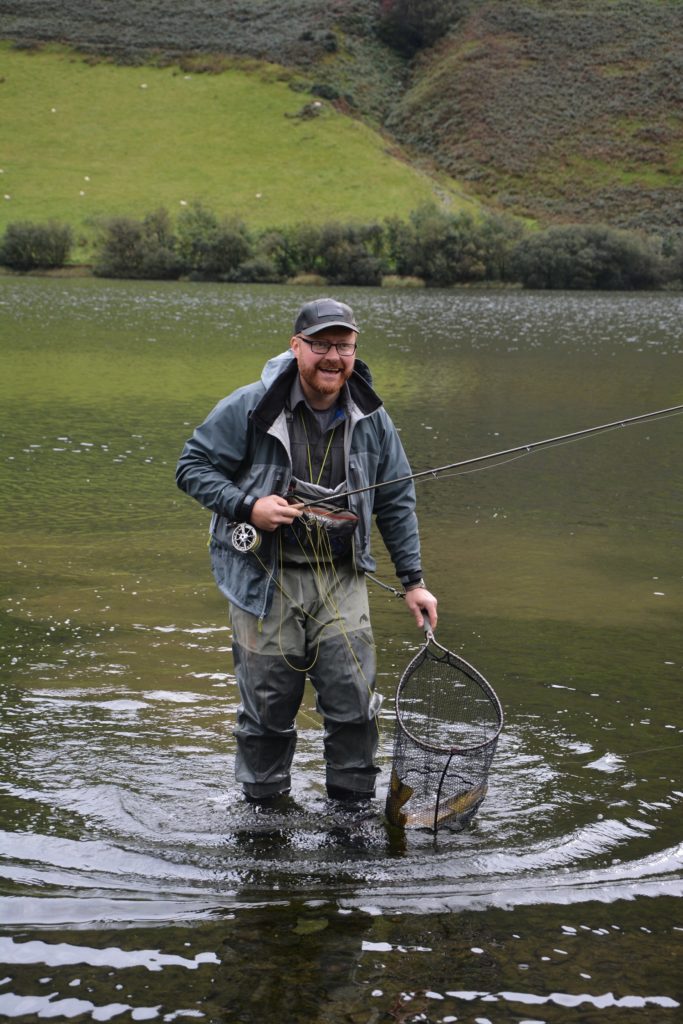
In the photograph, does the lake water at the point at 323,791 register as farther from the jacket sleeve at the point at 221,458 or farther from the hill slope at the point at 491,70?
the hill slope at the point at 491,70

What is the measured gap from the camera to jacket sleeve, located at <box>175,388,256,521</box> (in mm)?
4914

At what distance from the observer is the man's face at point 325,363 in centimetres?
482

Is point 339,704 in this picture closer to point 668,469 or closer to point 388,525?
point 388,525

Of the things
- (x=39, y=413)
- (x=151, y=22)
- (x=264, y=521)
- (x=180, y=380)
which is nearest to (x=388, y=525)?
(x=264, y=521)

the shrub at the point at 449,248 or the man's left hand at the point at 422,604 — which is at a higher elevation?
the shrub at the point at 449,248

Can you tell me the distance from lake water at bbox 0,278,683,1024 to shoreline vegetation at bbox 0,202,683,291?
6359 cm

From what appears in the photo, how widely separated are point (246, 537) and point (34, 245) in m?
76.5

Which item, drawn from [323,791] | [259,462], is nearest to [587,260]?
[323,791]

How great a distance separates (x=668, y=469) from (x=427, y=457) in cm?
332

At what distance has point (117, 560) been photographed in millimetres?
10523

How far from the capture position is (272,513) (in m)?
4.78

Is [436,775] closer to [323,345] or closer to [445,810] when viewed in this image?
[445,810]

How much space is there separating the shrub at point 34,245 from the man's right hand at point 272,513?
75894mm

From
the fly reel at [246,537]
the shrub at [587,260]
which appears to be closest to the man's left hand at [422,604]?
the fly reel at [246,537]
